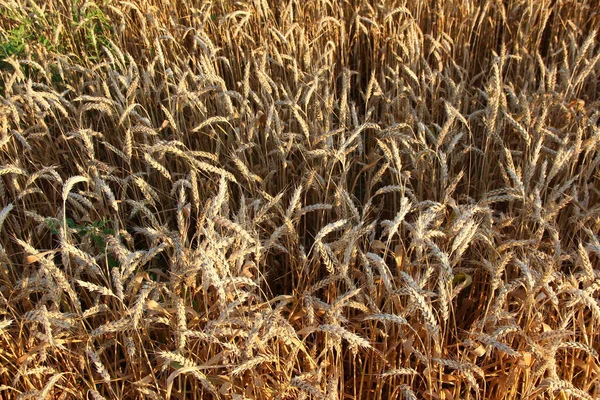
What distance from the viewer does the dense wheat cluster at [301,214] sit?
137cm

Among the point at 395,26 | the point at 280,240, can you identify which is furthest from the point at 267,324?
the point at 395,26

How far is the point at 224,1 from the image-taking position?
2795 mm

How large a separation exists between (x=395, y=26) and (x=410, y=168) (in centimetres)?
91

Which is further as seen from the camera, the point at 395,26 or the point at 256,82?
the point at 395,26

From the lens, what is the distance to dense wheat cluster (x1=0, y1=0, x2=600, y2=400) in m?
1.37

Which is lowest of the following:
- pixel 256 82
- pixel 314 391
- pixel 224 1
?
pixel 314 391

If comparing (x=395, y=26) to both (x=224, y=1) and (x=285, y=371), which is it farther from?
(x=285, y=371)

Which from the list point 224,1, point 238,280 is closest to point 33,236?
point 238,280

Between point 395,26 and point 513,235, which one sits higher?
point 395,26

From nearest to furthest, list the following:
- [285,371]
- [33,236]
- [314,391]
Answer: [314,391] < [285,371] < [33,236]

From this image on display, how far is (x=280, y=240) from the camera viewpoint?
6.33 ft

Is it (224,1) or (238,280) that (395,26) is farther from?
(238,280)

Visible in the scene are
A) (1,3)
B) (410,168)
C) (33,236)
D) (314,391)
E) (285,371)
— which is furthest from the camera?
(1,3)

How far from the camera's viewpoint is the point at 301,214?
5.26ft
